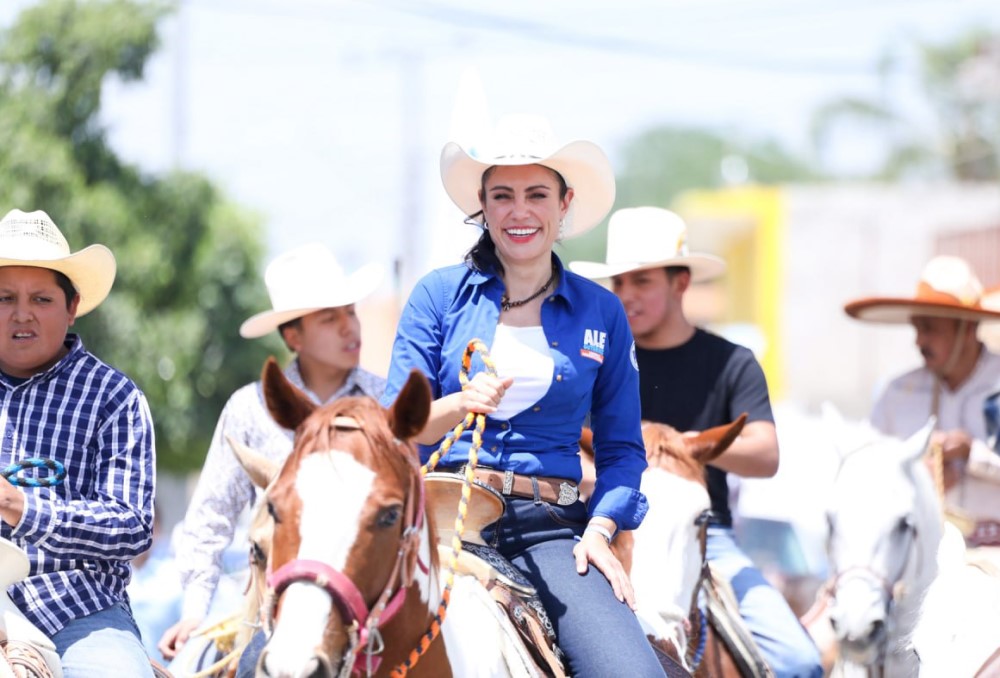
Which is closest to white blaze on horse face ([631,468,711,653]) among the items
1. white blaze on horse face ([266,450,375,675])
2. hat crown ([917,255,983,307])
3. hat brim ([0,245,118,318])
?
hat brim ([0,245,118,318])

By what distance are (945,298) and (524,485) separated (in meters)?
4.62

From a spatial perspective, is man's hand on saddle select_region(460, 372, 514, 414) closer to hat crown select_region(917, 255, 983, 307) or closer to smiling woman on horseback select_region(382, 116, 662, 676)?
smiling woman on horseback select_region(382, 116, 662, 676)

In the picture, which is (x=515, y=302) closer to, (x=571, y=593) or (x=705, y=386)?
(x=571, y=593)

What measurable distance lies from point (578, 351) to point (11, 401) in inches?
76.3

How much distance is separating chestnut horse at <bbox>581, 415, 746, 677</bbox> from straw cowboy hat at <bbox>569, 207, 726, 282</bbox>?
52.3 inches

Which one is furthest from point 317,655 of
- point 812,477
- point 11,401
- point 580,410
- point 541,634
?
point 812,477

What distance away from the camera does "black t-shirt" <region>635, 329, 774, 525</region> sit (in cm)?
725

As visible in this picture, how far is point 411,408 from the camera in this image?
394cm

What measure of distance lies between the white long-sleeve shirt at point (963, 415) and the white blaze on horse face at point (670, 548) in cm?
231

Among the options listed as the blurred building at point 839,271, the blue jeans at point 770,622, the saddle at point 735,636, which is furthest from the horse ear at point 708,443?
the blurred building at point 839,271

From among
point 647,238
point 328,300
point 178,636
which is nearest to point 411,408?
point 178,636

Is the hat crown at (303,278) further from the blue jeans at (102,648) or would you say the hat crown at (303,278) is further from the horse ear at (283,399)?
the horse ear at (283,399)

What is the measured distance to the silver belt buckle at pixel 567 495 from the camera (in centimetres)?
486

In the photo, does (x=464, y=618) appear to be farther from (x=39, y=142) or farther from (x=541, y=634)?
(x=39, y=142)
